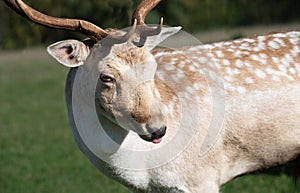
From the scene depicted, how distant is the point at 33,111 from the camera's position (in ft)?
45.9

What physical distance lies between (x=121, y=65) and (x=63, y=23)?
51 centimetres

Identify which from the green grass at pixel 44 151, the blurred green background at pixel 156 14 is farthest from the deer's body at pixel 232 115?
the blurred green background at pixel 156 14

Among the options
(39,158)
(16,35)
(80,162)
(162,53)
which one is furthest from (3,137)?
(16,35)

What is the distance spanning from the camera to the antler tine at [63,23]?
4805 millimetres

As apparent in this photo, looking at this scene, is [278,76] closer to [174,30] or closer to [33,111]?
[174,30]

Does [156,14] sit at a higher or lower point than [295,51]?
lower

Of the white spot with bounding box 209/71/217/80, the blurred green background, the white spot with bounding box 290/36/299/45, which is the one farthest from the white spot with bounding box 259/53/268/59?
the blurred green background

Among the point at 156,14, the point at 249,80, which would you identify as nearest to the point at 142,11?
the point at 249,80

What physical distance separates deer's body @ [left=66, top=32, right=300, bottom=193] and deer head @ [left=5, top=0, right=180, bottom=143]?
321 millimetres

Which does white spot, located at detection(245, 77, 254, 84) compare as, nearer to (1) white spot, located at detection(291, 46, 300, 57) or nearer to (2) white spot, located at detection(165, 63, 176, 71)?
(1) white spot, located at detection(291, 46, 300, 57)

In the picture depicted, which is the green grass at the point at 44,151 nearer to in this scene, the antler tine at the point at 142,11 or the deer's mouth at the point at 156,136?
the deer's mouth at the point at 156,136

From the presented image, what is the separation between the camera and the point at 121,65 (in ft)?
15.4

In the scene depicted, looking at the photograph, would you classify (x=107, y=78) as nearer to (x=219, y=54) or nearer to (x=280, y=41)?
(x=219, y=54)

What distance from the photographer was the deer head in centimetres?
461
